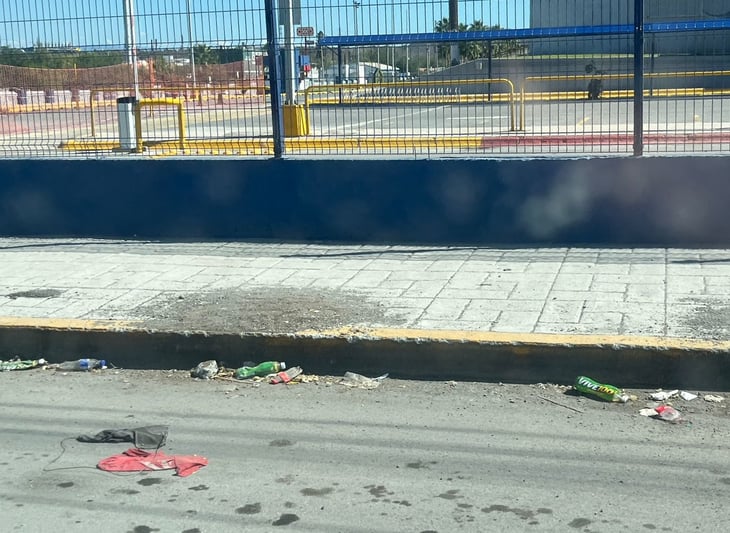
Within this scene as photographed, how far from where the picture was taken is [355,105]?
32.9 ft

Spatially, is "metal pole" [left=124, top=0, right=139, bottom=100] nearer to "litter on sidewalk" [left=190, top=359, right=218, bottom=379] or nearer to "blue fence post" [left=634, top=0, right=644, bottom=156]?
"litter on sidewalk" [left=190, top=359, right=218, bottom=379]

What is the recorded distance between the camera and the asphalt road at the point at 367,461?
4.34m

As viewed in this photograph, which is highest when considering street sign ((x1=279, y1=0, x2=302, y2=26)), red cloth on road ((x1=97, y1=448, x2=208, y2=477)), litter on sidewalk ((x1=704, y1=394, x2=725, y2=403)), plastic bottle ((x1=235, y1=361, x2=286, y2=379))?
street sign ((x1=279, y1=0, x2=302, y2=26))

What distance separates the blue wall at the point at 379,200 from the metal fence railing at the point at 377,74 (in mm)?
401

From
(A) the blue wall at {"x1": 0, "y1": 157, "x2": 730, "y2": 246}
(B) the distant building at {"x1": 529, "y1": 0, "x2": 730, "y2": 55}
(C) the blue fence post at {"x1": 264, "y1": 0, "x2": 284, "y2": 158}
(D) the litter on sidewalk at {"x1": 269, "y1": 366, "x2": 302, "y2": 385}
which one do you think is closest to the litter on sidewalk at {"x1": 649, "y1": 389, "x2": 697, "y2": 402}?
(D) the litter on sidewalk at {"x1": 269, "y1": 366, "x2": 302, "y2": 385}

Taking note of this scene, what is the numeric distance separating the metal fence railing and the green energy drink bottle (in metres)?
3.53

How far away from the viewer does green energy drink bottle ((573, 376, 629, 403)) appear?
5.84 meters

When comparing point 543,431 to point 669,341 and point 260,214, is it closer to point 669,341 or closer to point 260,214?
point 669,341

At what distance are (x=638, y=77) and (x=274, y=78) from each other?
341 centimetres

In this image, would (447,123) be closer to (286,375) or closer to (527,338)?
(527,338)

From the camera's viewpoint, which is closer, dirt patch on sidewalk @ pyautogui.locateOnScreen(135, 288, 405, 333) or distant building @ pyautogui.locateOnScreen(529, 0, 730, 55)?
dirt patch on sidewalk @ pyautogui.locateOnScreen(135, 288, 405, 333)

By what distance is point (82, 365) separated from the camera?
681 cm

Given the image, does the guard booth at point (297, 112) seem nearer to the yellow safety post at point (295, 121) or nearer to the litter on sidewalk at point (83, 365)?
the yellow safety post at point (295, 121)

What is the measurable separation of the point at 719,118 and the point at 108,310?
6526 mm
